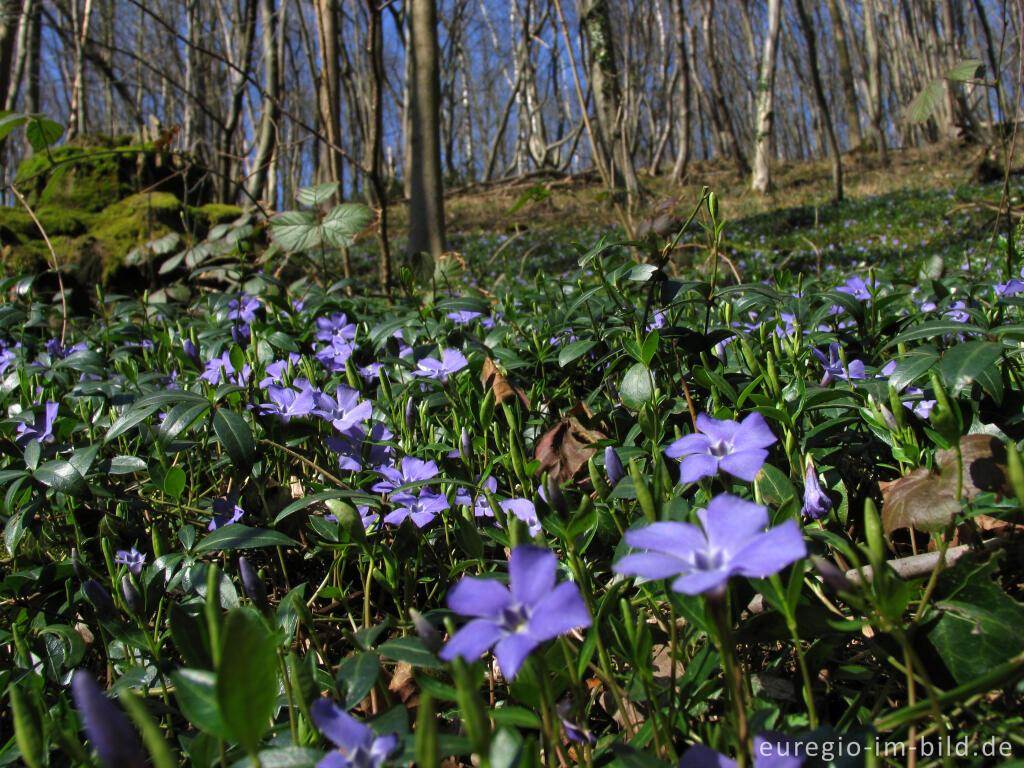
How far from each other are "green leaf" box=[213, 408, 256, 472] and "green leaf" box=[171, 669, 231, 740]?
0.64 meters

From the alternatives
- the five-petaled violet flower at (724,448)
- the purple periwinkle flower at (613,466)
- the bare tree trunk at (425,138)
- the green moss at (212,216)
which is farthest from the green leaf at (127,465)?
the green moss at (212,216)

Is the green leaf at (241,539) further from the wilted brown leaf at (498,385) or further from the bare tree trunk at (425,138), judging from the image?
the bare tree trunk at (425,138)

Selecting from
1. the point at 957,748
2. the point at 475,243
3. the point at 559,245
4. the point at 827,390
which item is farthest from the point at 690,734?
the point at 475,243

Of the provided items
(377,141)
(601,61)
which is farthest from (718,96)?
(377,141)

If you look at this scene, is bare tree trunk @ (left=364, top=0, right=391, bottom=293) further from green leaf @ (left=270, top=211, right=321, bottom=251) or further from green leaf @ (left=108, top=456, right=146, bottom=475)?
green leaf @ (left=108, top=456, right=146, bottom=475)

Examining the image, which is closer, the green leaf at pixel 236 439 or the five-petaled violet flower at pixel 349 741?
the five-petaled violet flower at pixel 349 741

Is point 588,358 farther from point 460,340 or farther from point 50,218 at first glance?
point 50,218

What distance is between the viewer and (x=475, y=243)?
9.10 meters

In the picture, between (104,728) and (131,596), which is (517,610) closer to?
(104,728)

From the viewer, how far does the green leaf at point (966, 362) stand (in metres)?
0.97

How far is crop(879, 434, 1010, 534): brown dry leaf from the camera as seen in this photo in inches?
31.9

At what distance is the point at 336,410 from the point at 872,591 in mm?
955

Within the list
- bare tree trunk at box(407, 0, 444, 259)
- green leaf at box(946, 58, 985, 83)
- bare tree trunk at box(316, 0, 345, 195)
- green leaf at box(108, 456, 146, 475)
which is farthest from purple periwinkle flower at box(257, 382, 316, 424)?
bare tree trunk at box(407, 0, 444, 259)

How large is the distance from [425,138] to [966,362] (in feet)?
14.7
